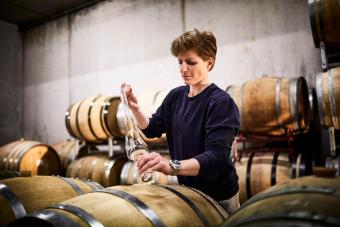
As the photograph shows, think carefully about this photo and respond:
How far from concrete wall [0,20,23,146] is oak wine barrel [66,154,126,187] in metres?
4.23

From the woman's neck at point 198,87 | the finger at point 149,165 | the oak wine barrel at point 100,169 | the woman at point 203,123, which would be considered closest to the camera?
the finger at point 149,165

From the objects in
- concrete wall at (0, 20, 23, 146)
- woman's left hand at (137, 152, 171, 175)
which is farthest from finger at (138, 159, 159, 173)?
concrete wall at (0, 20, 23, 146)

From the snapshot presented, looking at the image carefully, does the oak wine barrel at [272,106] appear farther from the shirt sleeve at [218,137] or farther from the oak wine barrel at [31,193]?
the oak wine barrel at [31,193]

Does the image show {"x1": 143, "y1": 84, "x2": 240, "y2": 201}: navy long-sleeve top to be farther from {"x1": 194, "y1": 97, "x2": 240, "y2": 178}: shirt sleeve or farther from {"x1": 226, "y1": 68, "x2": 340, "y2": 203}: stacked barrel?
{"x1": 226, "y1": 68, "x2": 340, "y2": 203}: stacked barrel

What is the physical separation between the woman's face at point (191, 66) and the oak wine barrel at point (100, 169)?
12.2 feet

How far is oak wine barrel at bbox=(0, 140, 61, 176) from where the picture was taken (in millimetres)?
5570

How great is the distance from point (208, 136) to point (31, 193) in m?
1.04

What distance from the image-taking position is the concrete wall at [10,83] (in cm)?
895

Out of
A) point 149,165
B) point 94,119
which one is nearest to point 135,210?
point 149,165

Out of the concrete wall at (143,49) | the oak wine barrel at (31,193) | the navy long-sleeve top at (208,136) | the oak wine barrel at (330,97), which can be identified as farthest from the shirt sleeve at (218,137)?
the concrete wall at (143,49)

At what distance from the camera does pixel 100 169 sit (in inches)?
215

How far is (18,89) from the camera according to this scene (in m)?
9.37

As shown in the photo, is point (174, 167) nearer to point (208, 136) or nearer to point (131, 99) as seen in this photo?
point (208, 136)

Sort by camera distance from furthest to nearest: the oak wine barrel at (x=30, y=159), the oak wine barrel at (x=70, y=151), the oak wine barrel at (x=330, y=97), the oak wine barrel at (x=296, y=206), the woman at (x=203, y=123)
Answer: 1. the oak wine barrel at (x=70, y=151)
2. the oak wine barrel at (x=30, y=159)
3. the oak wine barrel at (x=330, y=97)
4. the woman at (x=203, y=123)
5. the oak wine barrel at (x=296, y=206)
